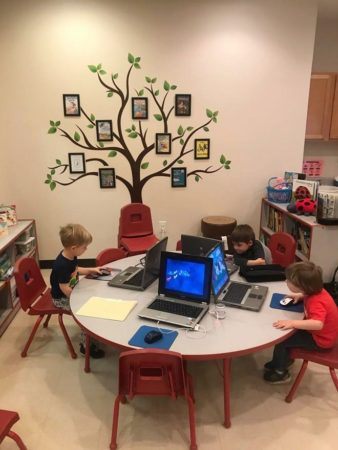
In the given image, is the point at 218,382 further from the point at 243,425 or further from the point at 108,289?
the point at 108,289

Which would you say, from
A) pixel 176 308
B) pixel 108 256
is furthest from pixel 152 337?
pixel 108 256

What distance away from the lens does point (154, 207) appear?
460 cm

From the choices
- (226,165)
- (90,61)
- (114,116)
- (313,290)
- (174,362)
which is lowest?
(174,362)

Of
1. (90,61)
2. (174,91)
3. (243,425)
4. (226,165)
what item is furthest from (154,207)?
(243,425)

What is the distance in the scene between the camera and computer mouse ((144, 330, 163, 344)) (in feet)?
6.10

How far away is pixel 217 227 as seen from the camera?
4.31 metres

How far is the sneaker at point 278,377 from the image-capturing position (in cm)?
250

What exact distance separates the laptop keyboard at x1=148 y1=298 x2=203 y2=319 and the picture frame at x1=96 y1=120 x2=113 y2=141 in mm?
2641

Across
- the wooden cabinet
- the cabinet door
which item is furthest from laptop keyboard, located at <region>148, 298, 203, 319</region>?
the cabinet door

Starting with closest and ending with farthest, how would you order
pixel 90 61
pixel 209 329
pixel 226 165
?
pixel 209 329 < pixel 90 61 < pixel 226 165

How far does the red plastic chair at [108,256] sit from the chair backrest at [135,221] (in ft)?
3.00

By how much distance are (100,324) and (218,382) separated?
1.03 meters

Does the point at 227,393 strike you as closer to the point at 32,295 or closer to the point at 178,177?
the point at 32,295

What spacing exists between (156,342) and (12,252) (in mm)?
2415
